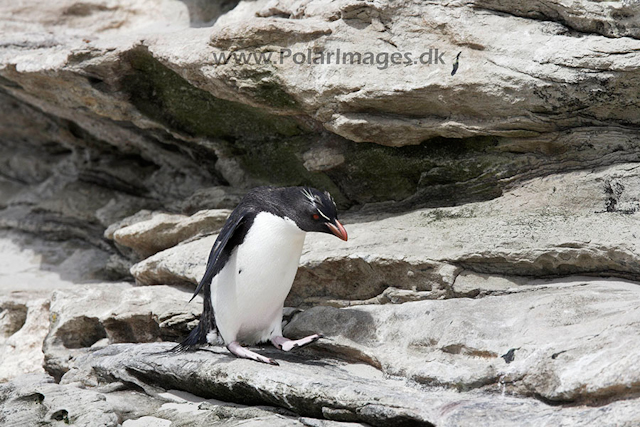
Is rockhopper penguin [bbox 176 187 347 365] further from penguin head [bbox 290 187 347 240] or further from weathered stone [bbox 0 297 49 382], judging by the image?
weathered stone [bbox 0 297 49 382]

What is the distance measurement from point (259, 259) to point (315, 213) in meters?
0.50

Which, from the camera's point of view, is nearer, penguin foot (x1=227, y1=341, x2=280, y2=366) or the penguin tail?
penguin foot (x1=227, y1=341, x2=280, y2=366)

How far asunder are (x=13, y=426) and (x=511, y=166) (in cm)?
388

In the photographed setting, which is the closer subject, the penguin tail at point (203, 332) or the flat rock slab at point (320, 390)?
the flat rock slab at point (320, 390)

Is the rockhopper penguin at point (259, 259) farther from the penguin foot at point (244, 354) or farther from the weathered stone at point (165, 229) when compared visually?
the weathered stone at point (165, 229)

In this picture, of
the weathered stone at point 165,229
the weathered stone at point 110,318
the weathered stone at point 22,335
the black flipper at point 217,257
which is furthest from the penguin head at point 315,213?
the weathered stone at point 22,335

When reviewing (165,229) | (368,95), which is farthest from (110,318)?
(368,95)

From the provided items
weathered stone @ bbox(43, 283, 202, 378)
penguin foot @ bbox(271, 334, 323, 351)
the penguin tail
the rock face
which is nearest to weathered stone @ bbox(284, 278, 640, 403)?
the rock face

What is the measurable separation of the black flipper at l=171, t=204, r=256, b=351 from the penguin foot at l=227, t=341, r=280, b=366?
0.26m

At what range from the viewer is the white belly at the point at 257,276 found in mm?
4590

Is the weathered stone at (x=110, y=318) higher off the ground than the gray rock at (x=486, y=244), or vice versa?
the gray rock at (x=486, y=244)

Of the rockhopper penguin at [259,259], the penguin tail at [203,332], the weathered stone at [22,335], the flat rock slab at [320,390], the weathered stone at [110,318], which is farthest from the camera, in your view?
the weathered stone at [22,335]

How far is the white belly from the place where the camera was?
4.59 meters

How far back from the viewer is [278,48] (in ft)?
17.9
